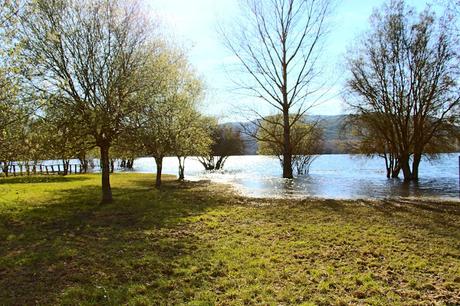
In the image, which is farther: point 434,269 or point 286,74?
point 286,74

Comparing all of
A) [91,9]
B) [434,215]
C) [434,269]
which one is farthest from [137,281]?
[91,9]

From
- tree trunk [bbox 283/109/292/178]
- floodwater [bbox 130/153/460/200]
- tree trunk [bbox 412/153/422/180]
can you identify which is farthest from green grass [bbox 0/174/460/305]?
tree trunk [bbox 412/153/422/180]

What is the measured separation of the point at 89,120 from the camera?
13.5 metres

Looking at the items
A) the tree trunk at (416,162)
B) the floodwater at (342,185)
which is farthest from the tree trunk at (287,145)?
the tree trunk at (416,162)

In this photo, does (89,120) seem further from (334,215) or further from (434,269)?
(434,269)

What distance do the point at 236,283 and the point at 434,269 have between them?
362 cm

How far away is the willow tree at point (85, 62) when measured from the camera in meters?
13.5

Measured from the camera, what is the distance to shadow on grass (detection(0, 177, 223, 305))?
19.2 feet

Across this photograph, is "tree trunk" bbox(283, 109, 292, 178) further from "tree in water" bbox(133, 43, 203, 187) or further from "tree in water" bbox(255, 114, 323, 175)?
"tree in water" bbox(255, 114, 323, 175)

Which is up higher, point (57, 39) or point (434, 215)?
point (57, 39)

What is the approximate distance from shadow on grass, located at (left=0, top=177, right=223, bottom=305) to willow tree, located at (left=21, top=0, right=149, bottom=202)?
3.72 metres

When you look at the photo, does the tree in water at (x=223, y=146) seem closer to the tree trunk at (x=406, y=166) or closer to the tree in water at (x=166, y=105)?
the tree in water at (x=166, y=105)

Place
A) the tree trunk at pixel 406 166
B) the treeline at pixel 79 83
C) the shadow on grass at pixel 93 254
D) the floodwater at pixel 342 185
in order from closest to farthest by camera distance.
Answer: the shadow on grass at pixel 93 254, the treeline at pixel 79 83, the floodwater at pixel 342 185, the tree trunk at pixel 406 166

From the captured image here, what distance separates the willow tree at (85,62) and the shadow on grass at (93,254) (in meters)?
3.72
